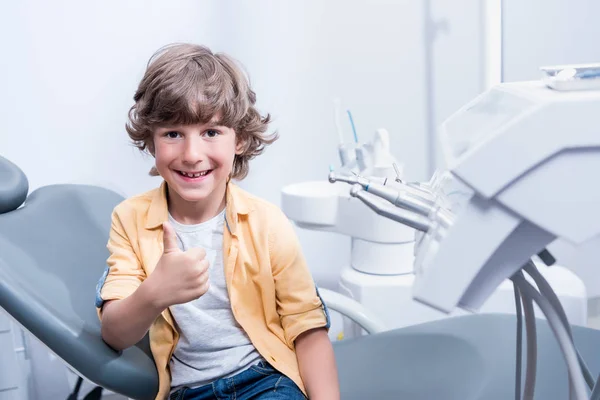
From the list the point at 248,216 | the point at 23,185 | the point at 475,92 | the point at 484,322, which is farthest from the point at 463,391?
the point at 475,92

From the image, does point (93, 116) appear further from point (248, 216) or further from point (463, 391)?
point (463, 391)

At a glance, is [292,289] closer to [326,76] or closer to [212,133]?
[212,133]

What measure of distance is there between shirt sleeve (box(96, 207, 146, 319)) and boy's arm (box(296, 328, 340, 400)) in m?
0.27

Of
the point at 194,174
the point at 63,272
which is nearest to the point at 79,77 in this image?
the point at 63,272

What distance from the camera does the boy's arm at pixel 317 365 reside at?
0.99 metres

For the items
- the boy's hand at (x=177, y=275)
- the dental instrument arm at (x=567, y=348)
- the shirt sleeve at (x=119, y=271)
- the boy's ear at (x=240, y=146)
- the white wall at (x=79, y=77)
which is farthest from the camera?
the white wall at (x=79, y=77)

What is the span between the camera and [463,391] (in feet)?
3.28

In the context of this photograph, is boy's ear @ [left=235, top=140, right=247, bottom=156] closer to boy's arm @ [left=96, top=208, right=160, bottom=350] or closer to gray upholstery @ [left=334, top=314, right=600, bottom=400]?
boy's arm @ [left=96, top=208, right=160, bottom=350]

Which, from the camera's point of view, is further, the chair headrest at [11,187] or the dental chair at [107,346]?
the chair headrest at [11,187]

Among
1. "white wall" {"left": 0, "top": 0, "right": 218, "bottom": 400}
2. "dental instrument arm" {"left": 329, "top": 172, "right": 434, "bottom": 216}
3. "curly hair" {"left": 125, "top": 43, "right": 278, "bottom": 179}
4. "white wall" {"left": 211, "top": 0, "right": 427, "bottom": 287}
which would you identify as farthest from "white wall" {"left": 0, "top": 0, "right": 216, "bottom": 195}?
"dental instrument arm" {"left": 329, "top": 172, "right": 434, "bottom": 216}

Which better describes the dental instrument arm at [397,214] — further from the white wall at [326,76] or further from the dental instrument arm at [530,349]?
the white wall at [326,76]

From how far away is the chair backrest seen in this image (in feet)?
2.99

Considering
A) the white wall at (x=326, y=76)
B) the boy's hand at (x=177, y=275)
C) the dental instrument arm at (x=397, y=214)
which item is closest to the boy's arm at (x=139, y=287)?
the boy's hand at (x=177, y=275)

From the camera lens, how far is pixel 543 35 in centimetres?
187
